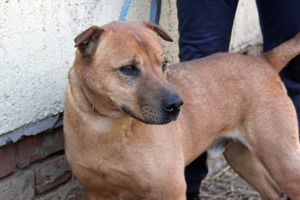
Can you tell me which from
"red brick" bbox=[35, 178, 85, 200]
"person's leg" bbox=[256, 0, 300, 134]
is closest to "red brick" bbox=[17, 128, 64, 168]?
"red brick" bbox=[35, 178, 85, 200]

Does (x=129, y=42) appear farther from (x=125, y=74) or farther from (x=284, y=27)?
(x=284, y=27)

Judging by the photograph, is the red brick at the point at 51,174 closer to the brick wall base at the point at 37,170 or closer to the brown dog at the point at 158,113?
the brick wall base at the point at 37,170

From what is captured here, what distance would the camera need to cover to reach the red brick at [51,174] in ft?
9.89

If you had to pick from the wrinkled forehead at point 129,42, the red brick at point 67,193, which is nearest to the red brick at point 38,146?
the red brick at point 67,193

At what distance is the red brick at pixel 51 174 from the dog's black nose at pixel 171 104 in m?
1.22

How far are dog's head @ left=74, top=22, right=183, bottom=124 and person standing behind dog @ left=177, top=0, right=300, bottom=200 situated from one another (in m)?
0.76

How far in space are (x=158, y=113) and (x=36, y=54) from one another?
1.04 meters

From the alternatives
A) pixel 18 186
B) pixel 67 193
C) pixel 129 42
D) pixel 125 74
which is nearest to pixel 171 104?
pixel 125 74

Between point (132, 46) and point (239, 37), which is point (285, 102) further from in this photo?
point (239, 37)

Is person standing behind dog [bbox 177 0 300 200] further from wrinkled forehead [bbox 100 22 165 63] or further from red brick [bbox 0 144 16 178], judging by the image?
red brick [bbox 0 144 16 178]

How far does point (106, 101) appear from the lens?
2.35 metres

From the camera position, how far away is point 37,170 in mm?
2992

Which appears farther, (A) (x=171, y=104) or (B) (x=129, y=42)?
(B) (x=129, y=42)

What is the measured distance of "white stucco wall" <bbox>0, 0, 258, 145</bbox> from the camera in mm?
2660
